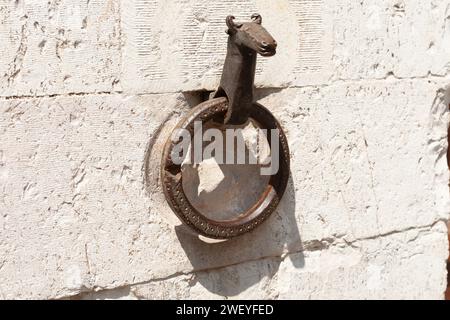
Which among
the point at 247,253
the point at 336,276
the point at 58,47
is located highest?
the point at 58,47

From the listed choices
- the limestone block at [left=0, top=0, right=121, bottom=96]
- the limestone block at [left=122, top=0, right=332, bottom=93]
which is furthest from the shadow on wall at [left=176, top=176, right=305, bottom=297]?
the limestone block at [left=0, top=0, right=121, bottom=96]

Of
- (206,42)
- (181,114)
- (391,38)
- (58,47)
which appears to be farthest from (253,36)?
(391,38)

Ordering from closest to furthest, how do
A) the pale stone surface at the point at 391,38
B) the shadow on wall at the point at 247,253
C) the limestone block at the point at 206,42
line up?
the limestone block at the point at 206,42, the shadow on wall at the point at 247,253, the pale stone surface at the point at 391,38

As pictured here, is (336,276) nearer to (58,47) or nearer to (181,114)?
(181,114)

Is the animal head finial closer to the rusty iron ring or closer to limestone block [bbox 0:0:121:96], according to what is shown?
the rusty iron ring

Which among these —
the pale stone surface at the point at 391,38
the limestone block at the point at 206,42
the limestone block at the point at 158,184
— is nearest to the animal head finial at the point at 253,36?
the limestone block at the point at 206,42

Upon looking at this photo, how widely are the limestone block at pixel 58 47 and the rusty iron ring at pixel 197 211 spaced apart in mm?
231

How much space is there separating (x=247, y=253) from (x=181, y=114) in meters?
0.46

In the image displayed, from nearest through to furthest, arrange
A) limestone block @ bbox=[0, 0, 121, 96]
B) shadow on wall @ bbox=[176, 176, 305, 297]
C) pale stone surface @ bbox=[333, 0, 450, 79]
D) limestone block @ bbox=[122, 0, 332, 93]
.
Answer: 1. limestone block @ bbox=[0, 0, 121, 96]
2. limestone block @ bbox=[122, 0, 332, 93]
3. shadow on wall @ bbox=[176, 176, 305, 297]
4. pale stone surface @ bbox=[333, 0, 450, 79]

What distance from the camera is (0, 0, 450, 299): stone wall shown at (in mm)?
2010

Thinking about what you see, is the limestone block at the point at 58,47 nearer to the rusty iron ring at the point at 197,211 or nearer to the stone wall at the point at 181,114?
the stone wall at the point at 181,114

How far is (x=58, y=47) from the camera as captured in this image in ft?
6.56

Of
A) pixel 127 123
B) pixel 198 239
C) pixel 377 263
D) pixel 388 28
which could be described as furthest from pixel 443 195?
pixel 127 123

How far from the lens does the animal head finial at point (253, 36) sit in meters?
1.98
